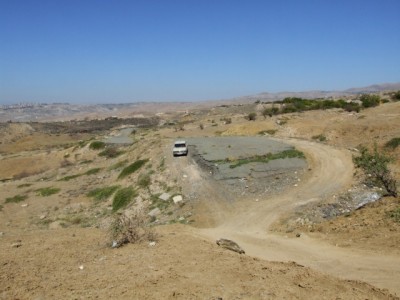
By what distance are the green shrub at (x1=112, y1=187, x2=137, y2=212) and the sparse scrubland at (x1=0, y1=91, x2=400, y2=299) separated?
133 mm

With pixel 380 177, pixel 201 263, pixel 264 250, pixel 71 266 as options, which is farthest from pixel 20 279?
pixel 380 177

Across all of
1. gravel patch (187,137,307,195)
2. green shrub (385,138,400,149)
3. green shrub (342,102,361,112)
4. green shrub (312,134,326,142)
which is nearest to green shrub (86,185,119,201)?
gravel patch (187,137,307,195)

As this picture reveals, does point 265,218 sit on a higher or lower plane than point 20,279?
lower

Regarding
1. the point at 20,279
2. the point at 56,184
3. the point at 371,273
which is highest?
the point at 20,279

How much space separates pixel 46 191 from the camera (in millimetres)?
41094

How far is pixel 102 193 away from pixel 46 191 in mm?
7564

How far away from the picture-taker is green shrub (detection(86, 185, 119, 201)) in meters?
36.2

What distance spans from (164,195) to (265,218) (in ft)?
31.2

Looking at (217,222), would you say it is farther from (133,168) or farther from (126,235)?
(133,168)

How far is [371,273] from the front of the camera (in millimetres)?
14062

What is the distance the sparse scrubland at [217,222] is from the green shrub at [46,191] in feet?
0.89

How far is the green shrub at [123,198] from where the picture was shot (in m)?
32.5

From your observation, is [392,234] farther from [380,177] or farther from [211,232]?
[211,232]

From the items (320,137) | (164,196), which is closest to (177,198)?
(164,196)
